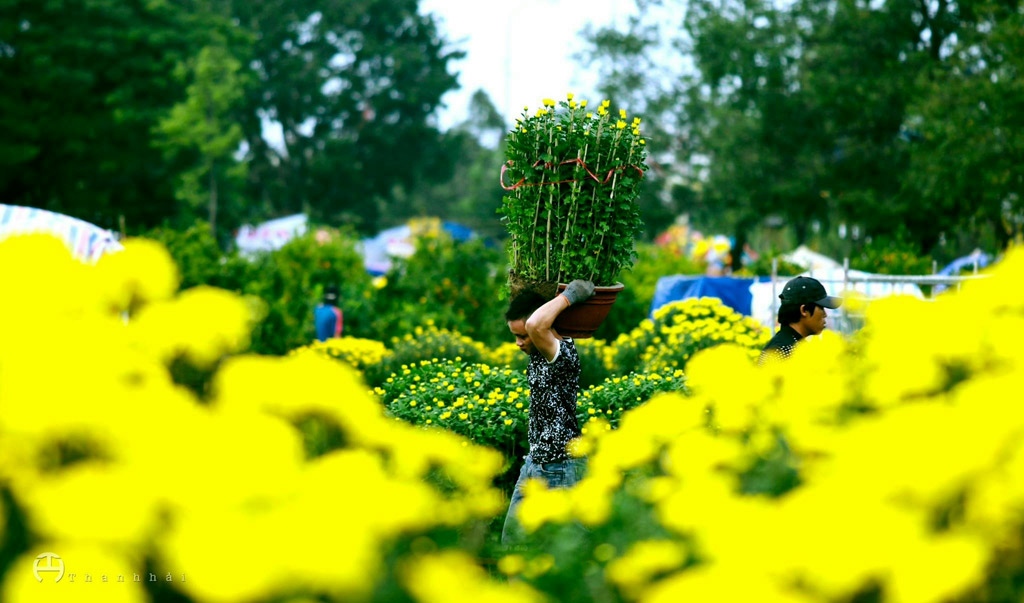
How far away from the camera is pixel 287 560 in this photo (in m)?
1.26

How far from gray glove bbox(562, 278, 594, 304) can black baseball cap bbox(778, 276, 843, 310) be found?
1149 millimetres

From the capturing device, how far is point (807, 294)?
4598 mm

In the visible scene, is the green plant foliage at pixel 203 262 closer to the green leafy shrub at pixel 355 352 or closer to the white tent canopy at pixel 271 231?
the green leafy shrub at pixel 355 352

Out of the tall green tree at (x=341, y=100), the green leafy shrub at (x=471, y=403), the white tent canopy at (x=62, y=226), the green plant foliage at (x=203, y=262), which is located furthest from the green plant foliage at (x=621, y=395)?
the tall green tree at (x=341, y=100)

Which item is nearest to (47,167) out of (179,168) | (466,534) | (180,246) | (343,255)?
(179,168)

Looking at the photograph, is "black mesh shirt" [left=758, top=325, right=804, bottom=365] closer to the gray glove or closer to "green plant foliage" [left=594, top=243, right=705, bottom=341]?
the gray glove

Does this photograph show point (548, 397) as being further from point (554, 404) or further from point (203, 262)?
point (203, 262)

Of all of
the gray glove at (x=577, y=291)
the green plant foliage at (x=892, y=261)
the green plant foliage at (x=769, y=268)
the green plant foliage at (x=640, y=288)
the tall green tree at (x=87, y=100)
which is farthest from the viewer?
the tall green tree at (x=87, y=100)

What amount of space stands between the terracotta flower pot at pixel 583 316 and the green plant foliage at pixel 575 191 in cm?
11

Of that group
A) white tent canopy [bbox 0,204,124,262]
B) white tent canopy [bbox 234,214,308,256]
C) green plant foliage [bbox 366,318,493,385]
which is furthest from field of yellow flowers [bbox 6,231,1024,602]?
white tent canopy [bbox 234,214,308,256]

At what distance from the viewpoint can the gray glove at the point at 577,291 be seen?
4.01 metres

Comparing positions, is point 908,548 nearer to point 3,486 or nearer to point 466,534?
point 466,534

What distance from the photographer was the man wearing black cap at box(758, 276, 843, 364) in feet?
15.1

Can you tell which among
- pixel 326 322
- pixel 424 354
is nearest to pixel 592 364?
pixel 424 354
